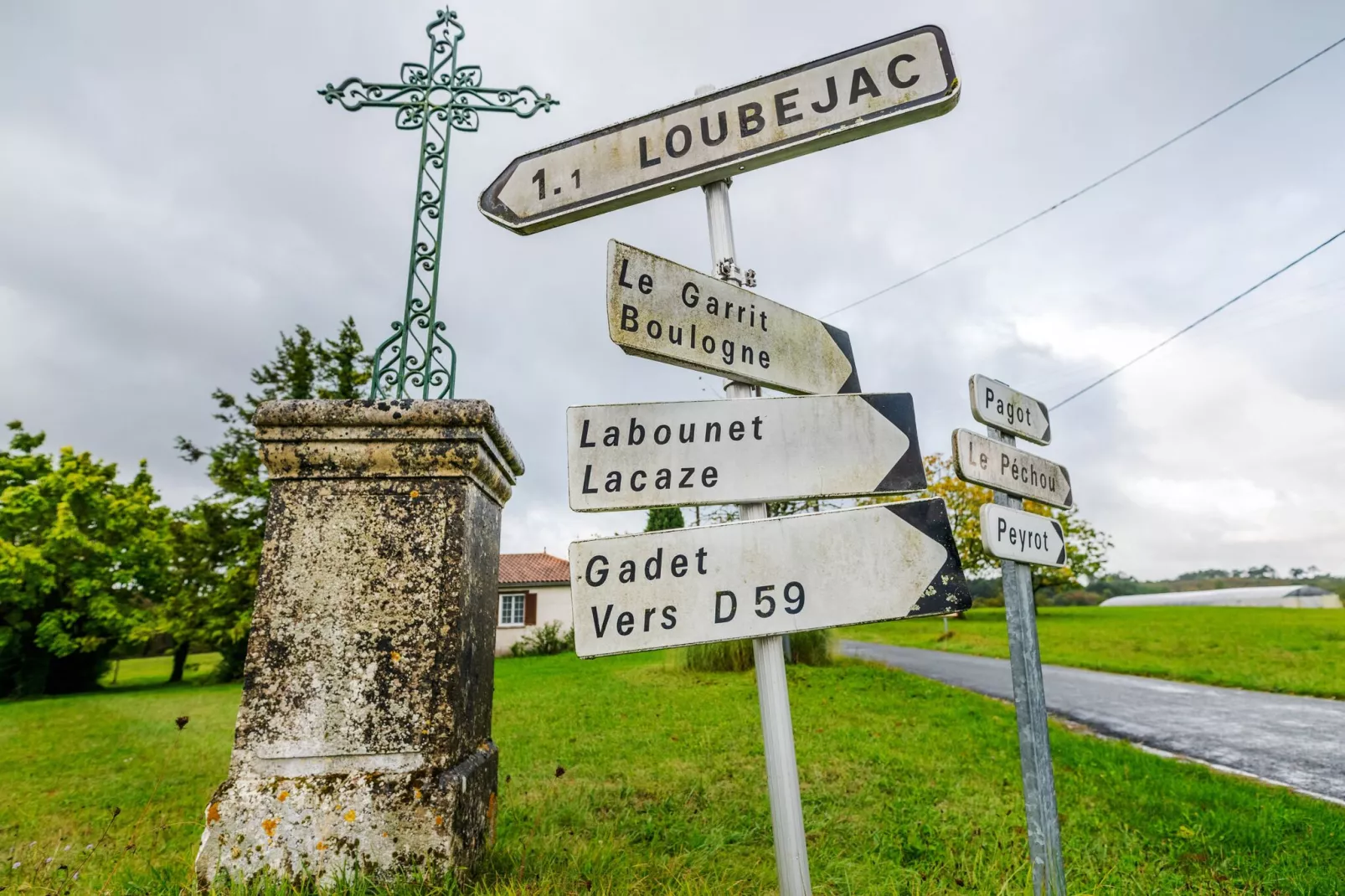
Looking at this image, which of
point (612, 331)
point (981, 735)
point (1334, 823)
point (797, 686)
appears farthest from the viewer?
point (797, 686)

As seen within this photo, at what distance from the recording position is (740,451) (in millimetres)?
1796

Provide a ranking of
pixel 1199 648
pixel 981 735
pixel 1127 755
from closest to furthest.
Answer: pixel 1127 755, pixel 981 735, pixel 1199 648

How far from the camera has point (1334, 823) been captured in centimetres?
363

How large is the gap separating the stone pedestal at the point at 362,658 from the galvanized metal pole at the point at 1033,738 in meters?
1.89

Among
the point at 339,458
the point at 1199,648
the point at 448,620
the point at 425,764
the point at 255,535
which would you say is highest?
the point at 255,535

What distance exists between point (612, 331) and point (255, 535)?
2226 centimetres

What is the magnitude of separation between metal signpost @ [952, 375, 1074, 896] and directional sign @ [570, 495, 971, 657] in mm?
523

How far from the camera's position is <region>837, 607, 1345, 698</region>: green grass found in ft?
36.3

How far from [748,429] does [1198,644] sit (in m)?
21.1

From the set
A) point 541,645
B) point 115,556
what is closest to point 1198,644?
point 541,645

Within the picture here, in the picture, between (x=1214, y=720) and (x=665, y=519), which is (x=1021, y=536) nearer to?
(x=1214, y=720)

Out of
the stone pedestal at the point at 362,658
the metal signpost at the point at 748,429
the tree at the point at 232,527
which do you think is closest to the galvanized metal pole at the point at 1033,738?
the metal signpost at the point at 748,429

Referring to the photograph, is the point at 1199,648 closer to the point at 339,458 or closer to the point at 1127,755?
the point at 1127,755

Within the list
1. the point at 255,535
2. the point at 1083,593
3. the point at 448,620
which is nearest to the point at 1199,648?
the point at 448,620
